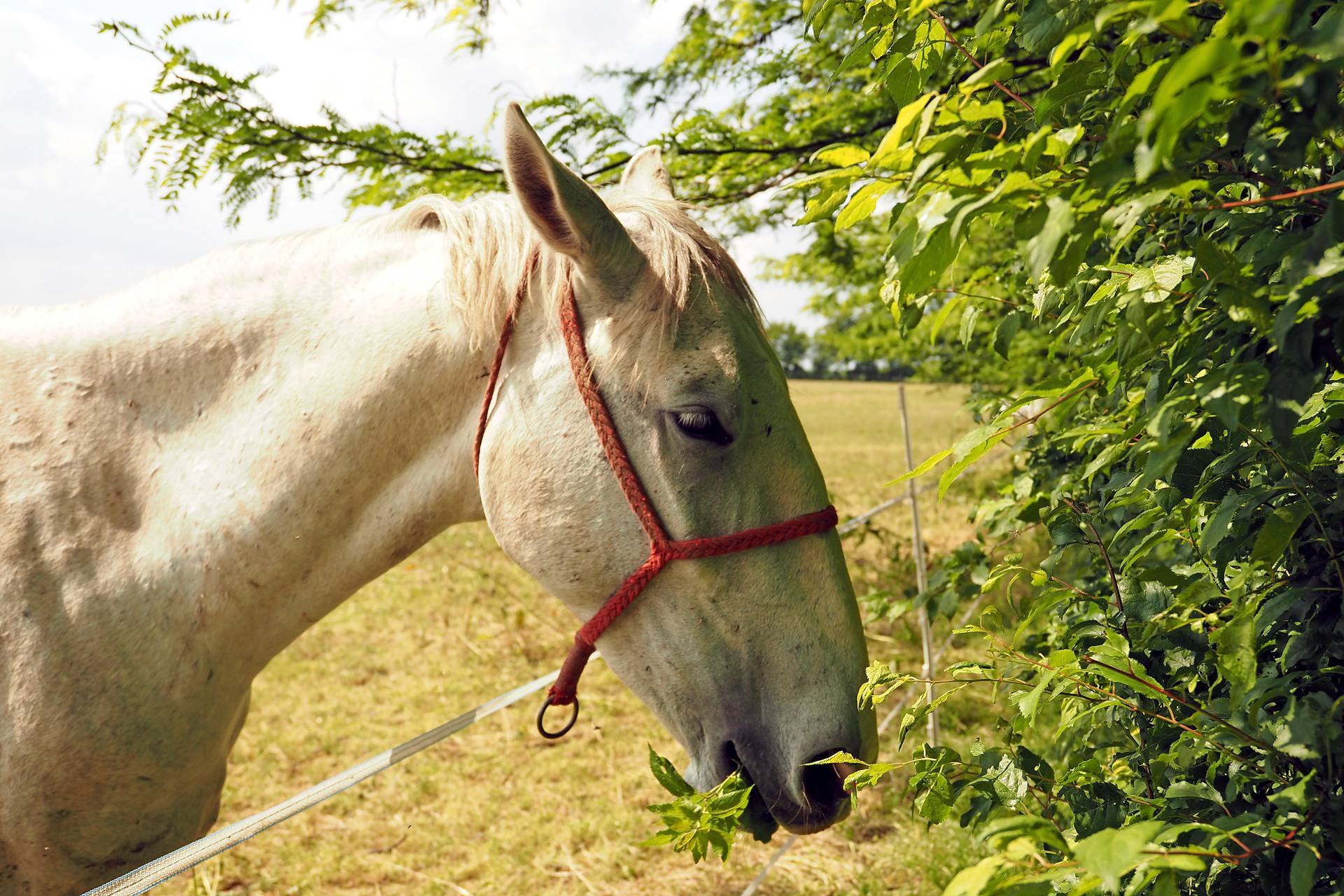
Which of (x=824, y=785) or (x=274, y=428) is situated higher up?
(x=274, y=428)

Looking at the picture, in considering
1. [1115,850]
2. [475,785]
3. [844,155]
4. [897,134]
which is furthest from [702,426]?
[475,785]

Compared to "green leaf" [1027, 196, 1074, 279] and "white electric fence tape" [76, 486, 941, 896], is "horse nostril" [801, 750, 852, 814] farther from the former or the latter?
"green leaf" [1027, 196, 1074, 279]

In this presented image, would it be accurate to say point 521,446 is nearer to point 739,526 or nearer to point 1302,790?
point 739,526

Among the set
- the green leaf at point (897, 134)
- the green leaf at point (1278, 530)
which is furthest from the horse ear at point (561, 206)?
the green leaf at point (1278, 530)

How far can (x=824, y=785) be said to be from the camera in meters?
1.54

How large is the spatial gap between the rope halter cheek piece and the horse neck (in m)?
0.06

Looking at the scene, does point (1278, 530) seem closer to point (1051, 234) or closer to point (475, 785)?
point (1051, 234)

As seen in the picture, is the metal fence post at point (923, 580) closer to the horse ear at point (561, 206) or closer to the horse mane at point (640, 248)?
the horse mane at point (640, 248)

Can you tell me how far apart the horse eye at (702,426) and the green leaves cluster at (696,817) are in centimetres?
60

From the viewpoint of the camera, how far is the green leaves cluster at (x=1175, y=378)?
667 mm

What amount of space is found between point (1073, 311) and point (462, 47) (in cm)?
312

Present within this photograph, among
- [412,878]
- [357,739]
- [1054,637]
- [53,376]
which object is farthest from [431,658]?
[1054,637]

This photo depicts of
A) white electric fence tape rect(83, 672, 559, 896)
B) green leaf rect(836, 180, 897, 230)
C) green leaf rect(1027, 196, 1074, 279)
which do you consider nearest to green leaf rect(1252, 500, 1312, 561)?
green leaf rect(1027, 196, 1074, 279)

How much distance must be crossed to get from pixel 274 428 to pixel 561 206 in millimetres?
735
